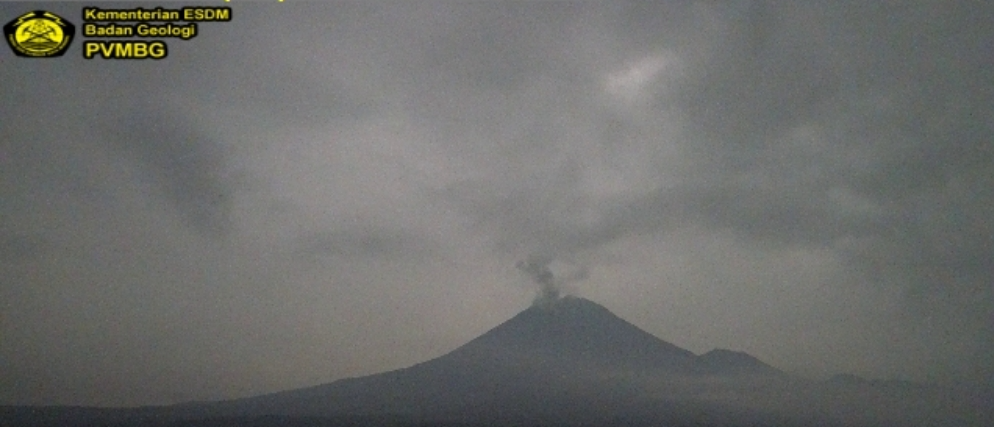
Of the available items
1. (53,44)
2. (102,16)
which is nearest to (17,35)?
(53,44)

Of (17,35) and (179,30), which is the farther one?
(179,30)

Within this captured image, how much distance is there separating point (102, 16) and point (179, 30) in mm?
4489

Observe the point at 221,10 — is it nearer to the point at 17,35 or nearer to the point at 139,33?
the point at 139,33

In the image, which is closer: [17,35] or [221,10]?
[17,35]

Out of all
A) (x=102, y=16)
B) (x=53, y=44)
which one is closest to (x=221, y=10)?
(x=102, y=16)

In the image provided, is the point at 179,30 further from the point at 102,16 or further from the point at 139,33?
the point at 102,16

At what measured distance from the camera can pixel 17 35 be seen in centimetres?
3206

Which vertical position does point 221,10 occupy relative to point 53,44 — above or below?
above

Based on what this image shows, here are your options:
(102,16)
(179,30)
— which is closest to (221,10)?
(179,30)

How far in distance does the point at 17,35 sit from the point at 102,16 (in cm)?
439

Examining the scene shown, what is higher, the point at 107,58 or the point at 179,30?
the point at 179,30

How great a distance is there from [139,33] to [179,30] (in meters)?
2.13

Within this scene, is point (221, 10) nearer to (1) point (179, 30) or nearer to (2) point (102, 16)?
(1) point (179, 30)

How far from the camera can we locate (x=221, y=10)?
34656 mm
